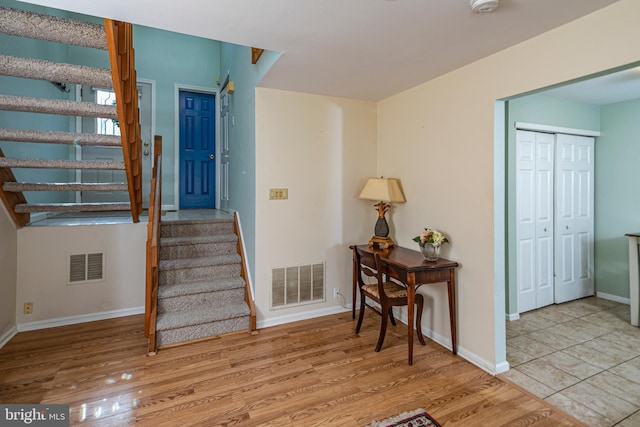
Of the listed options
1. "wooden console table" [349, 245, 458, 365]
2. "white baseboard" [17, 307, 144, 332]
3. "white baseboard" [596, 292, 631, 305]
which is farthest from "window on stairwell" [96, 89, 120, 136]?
"white baseboard" [596, 292, 631, 305]

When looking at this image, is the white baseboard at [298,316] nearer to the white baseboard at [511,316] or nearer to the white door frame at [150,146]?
the white baseboard at [511,316]

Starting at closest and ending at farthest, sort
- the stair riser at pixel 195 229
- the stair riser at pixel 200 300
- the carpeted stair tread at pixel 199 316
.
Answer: the carpeted stair tread at pixel 199 316 → the stair riser at pixel 200 300 → the stair riser at pixel 195 229

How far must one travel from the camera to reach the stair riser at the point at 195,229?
351 cm

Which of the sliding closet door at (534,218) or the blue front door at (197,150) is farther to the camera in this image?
the blue front door at (197,150)

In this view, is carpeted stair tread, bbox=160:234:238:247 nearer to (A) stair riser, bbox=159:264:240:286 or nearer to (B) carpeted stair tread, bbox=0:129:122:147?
(A) stair riser, bbox=159:264:240:286

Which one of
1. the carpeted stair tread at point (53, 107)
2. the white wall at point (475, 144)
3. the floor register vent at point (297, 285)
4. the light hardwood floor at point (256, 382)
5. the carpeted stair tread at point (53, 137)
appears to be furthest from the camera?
the floor register vent at point (297, 285)

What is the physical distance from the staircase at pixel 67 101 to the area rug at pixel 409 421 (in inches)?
105

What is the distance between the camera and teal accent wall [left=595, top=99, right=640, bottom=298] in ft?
12.1

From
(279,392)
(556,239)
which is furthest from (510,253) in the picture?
(279,392)

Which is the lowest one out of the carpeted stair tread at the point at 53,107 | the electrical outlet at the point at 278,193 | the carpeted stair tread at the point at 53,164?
the electrical outlet at the point at 278,193

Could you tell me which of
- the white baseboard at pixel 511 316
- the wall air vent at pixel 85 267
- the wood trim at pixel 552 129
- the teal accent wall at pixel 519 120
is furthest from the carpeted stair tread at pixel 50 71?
the white baseboard at pixel 511 316

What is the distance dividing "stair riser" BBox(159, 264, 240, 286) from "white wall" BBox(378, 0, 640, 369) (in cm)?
183

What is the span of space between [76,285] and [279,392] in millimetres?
2402

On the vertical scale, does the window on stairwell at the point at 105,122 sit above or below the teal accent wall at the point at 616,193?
above
